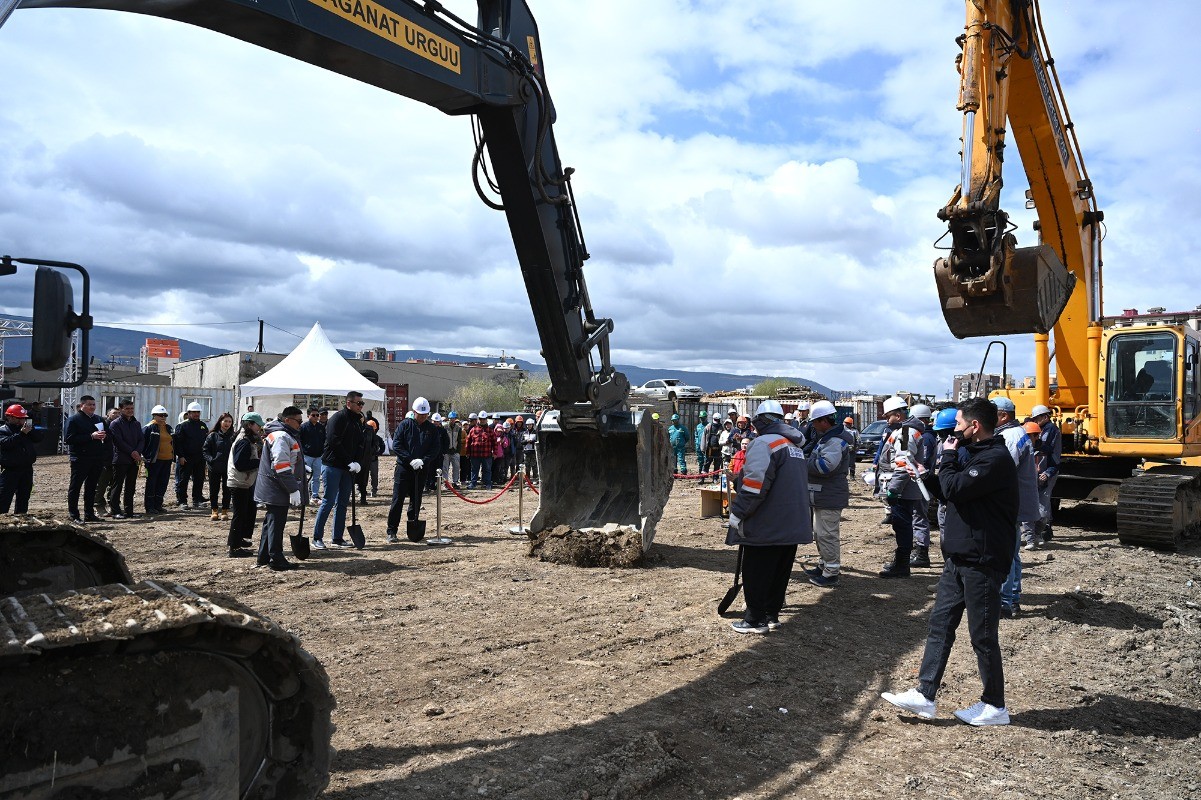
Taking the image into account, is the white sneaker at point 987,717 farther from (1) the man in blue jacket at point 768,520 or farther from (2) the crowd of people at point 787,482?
(1) the man in blue jacket at point 768,520

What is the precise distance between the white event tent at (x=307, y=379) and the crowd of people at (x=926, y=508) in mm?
14486

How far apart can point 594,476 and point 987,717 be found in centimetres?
550

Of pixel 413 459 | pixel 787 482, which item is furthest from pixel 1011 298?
pixel 413 459

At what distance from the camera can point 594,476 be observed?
975cm

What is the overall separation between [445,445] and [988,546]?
26.1 ft

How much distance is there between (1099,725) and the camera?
4977 millimetres

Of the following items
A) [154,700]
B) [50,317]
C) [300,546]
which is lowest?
[300,546]

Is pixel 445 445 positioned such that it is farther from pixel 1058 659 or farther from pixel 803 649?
pixel 1058 659

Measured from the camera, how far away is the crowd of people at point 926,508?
4.82 meters

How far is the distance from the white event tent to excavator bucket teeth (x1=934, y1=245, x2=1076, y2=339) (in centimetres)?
1546

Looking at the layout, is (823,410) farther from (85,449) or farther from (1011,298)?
(85,449)

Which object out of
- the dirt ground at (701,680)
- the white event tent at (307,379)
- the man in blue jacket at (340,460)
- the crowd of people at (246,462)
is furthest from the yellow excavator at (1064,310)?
the white event tent at (307,379)

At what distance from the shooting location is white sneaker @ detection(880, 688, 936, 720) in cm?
493

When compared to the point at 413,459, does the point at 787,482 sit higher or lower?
higher
